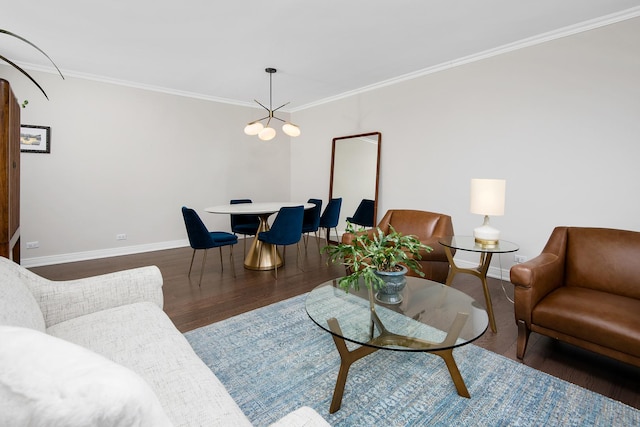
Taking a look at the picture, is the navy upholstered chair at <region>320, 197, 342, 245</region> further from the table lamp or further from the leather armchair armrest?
the table lamp

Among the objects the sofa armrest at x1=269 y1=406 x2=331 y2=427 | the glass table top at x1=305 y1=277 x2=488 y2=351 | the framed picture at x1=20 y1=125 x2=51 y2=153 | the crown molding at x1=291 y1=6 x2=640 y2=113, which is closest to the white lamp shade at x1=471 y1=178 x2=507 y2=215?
the glass table top at x1=305 y1=277 x2=488 y2=351

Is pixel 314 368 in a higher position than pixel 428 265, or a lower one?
lower

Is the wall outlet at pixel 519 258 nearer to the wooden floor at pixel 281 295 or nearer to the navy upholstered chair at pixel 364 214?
the wooden floor at pixel 281 295

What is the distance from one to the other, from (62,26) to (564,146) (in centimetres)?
492

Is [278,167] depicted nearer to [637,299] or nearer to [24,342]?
[637,299]

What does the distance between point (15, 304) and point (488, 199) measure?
2.76 metres

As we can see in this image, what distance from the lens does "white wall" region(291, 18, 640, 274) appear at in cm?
276

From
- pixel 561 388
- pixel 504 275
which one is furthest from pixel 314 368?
pixel 504 275

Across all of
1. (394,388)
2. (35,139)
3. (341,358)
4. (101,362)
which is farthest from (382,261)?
(35,139)

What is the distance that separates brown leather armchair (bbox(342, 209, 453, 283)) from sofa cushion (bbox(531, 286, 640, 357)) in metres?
1.00

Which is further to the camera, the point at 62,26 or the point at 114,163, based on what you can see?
the point at 114,163

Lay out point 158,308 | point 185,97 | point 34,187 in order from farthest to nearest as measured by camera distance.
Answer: point 185,97, point 34,187, point 158,308

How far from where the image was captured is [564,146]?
3053 millimetres

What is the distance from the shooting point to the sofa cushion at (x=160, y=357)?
3.11 ft
